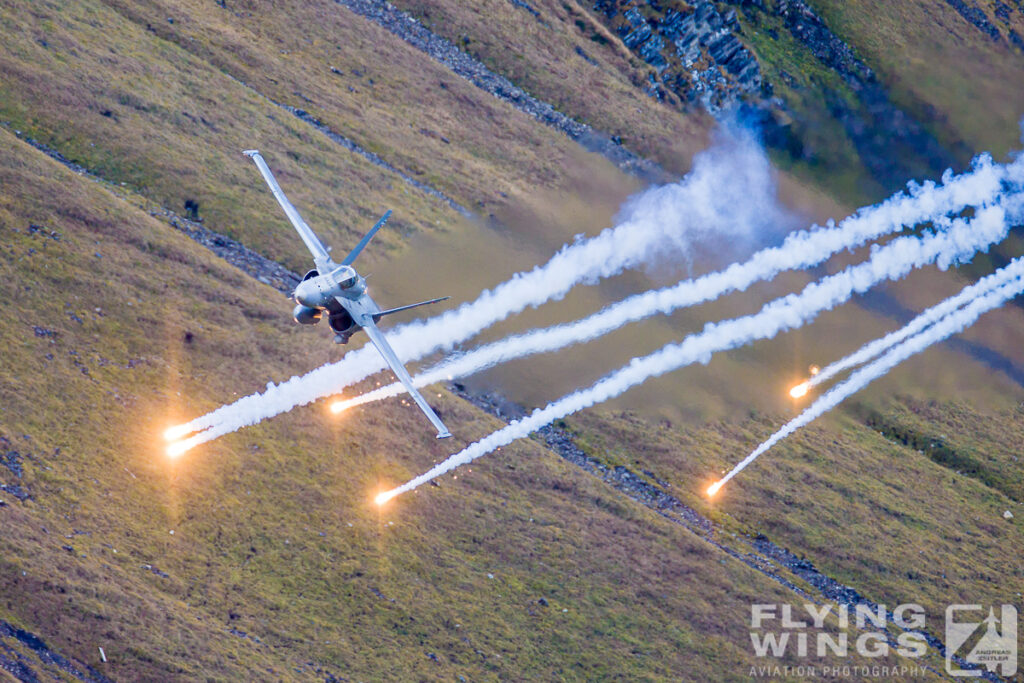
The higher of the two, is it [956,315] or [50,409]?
[956,315]

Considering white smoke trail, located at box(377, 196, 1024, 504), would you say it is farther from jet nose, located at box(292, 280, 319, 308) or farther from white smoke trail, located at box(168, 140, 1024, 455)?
jet nose, located at box(292, 280, 319, 308)

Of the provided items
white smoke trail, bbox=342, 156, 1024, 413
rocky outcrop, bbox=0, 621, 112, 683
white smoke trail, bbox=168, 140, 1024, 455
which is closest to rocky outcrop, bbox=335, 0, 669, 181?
white smoke trail, bbox=168, 140, 1024, 455

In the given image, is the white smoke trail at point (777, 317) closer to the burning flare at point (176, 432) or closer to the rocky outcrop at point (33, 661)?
the burning flare at point (176, 432)

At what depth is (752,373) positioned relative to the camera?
88.1 meters

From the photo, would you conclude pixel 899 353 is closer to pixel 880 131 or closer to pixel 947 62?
pixel 880 131

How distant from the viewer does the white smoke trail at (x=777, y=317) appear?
261 feet

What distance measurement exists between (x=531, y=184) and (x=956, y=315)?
142 feet

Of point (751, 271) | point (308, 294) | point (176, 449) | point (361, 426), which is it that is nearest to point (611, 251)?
point (751, 271)

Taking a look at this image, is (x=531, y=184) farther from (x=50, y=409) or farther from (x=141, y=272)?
(x=50, y=409)

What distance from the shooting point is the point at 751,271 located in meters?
92.4

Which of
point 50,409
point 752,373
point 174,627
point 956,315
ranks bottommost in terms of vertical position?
point 174,627

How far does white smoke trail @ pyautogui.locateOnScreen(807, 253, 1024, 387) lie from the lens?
90.6 metres

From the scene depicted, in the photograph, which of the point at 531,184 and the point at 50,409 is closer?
the point at 50,409

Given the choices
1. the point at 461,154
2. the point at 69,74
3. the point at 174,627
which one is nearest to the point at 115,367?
the point at 174,627
